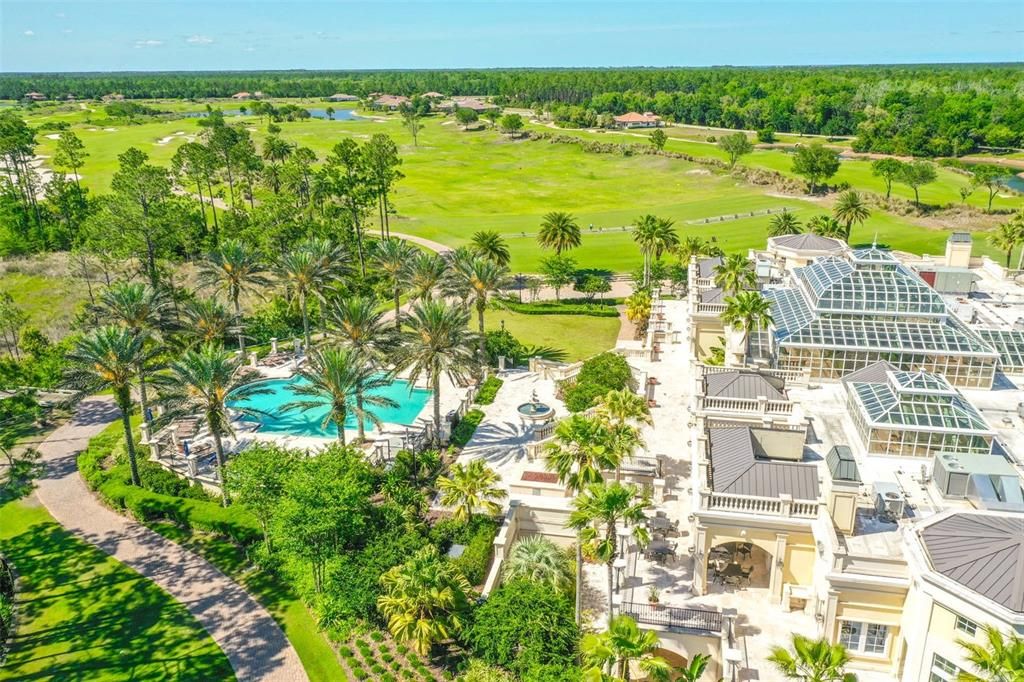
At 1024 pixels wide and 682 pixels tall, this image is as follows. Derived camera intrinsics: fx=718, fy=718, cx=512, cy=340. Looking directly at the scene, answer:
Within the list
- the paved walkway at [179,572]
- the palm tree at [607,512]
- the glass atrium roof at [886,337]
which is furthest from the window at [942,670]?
the paved walkway at [179,572]

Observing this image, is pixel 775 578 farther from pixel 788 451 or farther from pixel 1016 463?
pixel 1016 463

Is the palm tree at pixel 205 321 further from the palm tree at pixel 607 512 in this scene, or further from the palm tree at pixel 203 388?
the palm tree at pixel 607 512

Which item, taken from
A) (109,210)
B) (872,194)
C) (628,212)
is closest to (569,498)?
(109,210)

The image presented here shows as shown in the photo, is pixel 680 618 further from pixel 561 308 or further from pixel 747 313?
pixel 561 308

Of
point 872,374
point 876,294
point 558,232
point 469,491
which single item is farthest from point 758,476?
point 558,232

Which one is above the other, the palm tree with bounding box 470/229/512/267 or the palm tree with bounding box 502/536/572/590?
the palm tree with bounding box 470/229/512/267

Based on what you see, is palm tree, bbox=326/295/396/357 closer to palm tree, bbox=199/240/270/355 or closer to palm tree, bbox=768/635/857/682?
palm tree, bbox=199/240/270/355

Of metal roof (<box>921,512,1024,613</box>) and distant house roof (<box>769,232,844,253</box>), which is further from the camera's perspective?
distant house roof (<box>769,232,844,253</box>)

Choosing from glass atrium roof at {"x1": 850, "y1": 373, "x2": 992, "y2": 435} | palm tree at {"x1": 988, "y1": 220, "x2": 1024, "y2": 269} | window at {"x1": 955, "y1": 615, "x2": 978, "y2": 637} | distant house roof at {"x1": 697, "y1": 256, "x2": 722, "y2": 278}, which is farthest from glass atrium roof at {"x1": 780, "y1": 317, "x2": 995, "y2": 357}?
palm tree at {"x1": 988, "y1": 220, "x2": 1024, "y2": 269}
